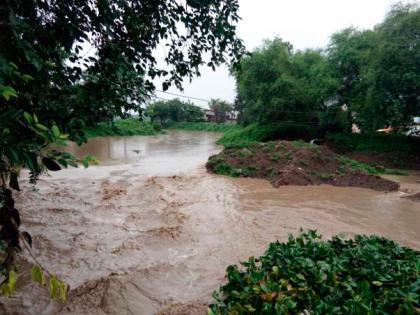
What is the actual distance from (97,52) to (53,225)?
4.71 metres

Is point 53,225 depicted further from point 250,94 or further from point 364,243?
point 250,94

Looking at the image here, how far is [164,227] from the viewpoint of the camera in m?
6.32

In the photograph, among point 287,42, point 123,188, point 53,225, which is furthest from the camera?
point 287,42

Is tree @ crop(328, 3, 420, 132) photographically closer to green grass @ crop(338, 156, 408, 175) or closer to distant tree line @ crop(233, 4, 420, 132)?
distant tree line @ crop(233, 4, 420, 132)

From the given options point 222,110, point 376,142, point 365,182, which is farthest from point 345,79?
point 222,110

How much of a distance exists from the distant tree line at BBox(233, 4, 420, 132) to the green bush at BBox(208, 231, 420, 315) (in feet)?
37.6

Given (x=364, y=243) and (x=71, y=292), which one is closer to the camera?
(x=364, y=243)

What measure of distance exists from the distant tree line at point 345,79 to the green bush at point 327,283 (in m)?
11.5

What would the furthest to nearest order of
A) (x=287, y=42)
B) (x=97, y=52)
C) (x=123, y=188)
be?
(x=287, y=42) → (x=123, y=188) → (x=97, y=52)

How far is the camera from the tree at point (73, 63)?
1.29 meters

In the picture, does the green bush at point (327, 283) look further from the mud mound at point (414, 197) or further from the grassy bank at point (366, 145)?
the grassy bank at point (366, 145)

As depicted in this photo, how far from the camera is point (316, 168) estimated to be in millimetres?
11812

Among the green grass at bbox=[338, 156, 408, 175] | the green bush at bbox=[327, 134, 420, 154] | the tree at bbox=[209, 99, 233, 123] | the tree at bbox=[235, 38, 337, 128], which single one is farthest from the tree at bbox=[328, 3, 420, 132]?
the tree at bbox=[209, 99, 233, 123]

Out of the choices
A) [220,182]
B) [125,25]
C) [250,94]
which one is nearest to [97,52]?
[125,25]
